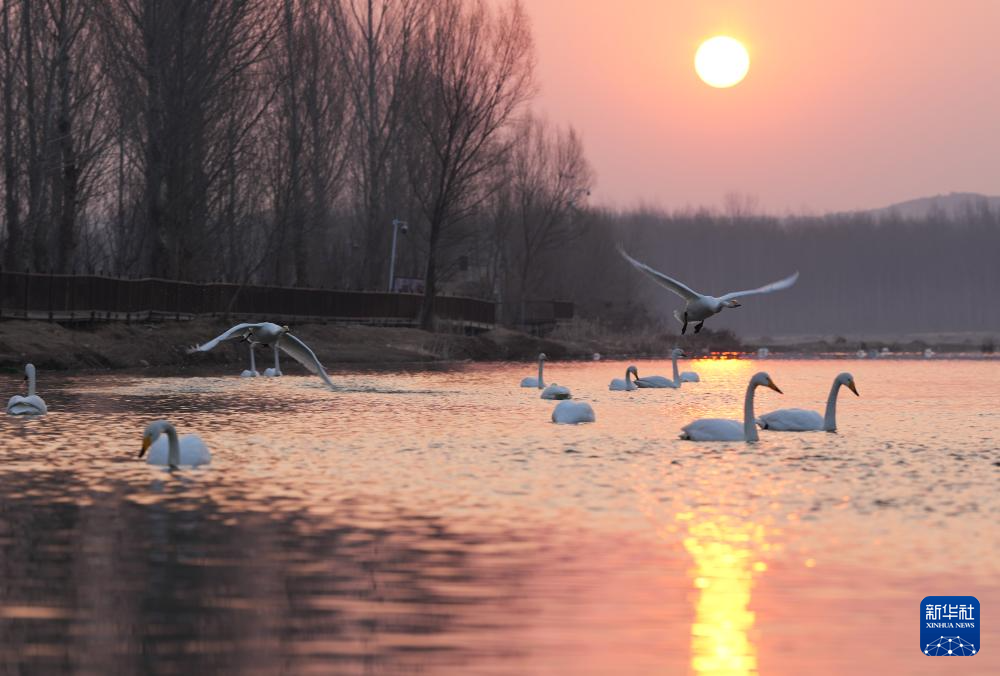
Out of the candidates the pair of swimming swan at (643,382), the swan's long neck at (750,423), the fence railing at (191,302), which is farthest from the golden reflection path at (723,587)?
the fence railing at (191,302)

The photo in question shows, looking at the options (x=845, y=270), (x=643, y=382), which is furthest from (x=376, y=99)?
(x=845, y=270)

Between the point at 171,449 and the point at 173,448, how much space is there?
3cm

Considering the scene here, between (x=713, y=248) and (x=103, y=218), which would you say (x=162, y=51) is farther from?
(x=713, y=248)

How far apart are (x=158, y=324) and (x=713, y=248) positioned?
142933 millimetres

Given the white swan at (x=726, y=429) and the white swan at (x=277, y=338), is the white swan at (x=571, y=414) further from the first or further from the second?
the white swan at (x=277, y=338)

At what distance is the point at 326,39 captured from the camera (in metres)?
66.3

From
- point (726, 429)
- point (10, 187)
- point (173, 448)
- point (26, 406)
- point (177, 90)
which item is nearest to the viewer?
point (173, 448)

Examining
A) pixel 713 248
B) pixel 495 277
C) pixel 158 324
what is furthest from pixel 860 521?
pixel 713 248

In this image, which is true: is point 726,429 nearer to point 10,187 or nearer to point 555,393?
point 555,393

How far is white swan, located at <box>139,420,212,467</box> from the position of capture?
15.5 m

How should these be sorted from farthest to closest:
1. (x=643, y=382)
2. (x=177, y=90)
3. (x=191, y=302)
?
(x=191, y=302), (x=177, y=90), (x=643, y=382)

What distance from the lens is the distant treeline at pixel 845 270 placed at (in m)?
167

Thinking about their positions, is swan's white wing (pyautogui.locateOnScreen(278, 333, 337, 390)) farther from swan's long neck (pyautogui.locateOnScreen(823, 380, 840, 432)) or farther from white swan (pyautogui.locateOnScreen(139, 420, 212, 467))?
white swan (pyautogui.locateOnScreen(139, 420, 212, 467))

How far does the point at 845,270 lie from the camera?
180 m
